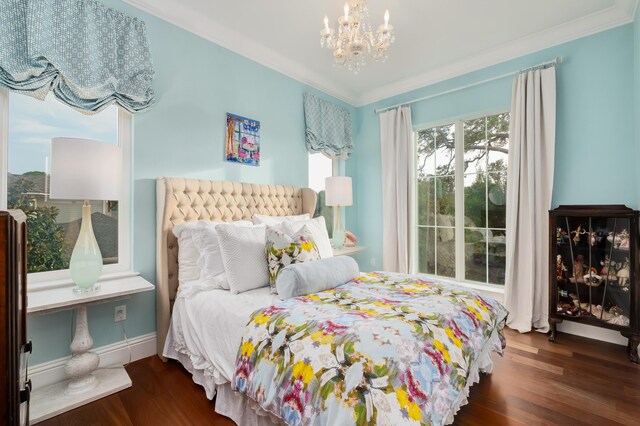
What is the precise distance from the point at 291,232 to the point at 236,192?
0.83 metres

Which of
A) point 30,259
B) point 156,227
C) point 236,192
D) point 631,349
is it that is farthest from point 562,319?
point 30,259

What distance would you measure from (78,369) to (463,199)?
380 cm

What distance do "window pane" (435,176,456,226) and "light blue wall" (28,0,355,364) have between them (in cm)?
207

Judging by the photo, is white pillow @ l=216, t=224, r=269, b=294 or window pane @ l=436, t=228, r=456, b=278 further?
window pane @ l=436, t=228, r=456, b=278

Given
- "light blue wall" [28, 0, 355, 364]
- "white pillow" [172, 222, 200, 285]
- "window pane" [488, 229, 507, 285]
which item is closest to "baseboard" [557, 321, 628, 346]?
"window pane" [488, 229, 507, 285]

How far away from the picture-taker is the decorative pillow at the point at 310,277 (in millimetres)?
1833

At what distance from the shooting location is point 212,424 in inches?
64.2

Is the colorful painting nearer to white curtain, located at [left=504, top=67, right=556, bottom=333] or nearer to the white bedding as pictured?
the white bedding

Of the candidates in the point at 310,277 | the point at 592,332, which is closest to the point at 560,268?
the point at 592,332

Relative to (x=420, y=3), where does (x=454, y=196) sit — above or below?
below

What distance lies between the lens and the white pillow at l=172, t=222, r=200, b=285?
2.32m

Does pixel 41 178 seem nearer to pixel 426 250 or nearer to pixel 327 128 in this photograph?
pixel 327 128

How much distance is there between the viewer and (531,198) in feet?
9.61

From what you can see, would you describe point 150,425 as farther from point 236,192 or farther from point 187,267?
point 236,192
